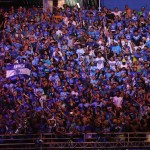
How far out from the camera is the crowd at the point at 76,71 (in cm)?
2028

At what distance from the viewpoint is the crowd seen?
20281mm

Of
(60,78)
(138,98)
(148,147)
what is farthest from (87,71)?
(148,147)

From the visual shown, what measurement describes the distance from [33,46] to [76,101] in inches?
158

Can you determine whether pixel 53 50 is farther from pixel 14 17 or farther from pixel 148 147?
pixel 148 147

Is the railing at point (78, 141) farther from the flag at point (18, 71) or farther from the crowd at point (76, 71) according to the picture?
the flag at point (18, 71)

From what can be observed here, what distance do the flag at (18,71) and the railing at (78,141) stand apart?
3596 mm

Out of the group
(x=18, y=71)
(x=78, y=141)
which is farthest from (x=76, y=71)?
(x=78, y=141)

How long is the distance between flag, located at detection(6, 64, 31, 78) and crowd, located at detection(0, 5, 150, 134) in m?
0.17

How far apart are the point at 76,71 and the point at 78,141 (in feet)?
12.5

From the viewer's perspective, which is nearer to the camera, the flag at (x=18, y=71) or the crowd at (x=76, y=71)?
the crowd at (x=76, y=71)

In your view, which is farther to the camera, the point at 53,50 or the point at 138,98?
the point at 53,50

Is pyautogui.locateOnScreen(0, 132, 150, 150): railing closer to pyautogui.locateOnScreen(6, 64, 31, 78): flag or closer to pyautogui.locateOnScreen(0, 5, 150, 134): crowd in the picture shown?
pyautogui.locateOnScreen(0, 5, 150, 134): crowd

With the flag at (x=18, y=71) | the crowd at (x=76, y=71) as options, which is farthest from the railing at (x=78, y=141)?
the flag at (x=18, y=71)

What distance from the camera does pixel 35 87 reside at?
72.6 feet
